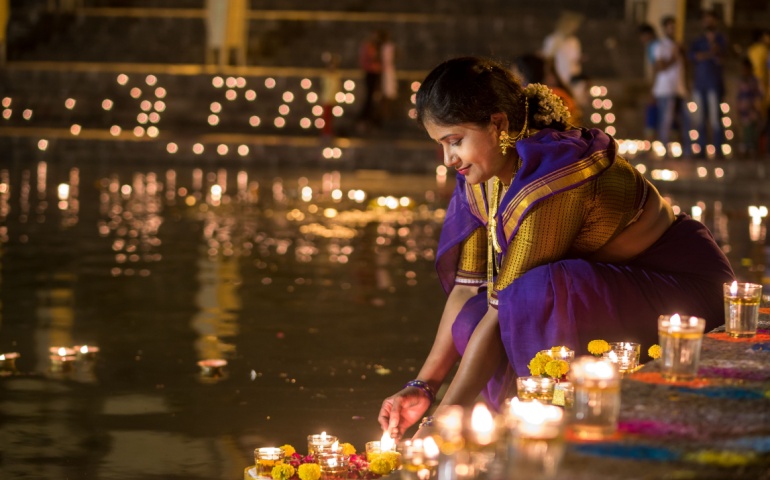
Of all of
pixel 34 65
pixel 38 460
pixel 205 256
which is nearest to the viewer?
pixel 38 460

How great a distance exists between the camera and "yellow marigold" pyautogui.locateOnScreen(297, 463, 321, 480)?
3.34 metres

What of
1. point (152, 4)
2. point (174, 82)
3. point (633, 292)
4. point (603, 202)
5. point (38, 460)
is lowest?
point (38, 460)

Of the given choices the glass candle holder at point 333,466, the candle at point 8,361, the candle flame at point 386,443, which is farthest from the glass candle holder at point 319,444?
the candle at point 8,361

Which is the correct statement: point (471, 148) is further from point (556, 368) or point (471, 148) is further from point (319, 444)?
point (319, 444)

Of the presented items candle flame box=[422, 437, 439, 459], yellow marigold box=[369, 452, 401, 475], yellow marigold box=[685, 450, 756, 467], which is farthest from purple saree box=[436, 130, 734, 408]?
yellow marigold box=[685, 450, 756, 467]

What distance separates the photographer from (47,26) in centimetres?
2153

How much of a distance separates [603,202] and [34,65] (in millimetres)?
17358

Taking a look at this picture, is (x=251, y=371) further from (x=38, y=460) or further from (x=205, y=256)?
(x=205, y=256)

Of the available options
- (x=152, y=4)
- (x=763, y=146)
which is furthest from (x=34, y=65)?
(x=763, y=146)

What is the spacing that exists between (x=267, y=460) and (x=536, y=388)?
27.5 inches

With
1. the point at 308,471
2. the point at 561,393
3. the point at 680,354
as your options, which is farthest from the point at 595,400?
the point at 308,471

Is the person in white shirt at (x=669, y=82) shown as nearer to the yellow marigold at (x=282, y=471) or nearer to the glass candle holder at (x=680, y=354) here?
the yellow marigold at (x=282, y=471)

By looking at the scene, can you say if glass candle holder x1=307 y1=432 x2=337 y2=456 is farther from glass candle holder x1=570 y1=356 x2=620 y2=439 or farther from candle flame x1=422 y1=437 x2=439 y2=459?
glass candle holder x1=570 y1=356 x2=620 y2=439

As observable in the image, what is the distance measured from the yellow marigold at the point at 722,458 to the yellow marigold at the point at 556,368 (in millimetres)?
1049
